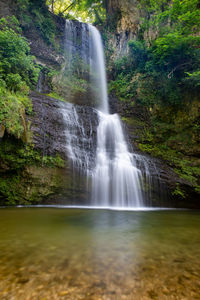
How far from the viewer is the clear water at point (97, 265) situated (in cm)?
124

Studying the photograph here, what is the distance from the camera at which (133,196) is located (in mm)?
6668

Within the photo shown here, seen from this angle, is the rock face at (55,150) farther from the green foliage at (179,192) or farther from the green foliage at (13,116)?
the green foliage at (179,192)

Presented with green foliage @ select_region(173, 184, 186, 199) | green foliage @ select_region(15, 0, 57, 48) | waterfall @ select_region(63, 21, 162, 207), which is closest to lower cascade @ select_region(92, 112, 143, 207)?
waterfall @ select_region(63, 21, 162, 207)

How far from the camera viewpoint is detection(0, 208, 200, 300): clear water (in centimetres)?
124

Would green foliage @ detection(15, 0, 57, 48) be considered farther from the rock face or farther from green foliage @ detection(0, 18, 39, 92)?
the rock face

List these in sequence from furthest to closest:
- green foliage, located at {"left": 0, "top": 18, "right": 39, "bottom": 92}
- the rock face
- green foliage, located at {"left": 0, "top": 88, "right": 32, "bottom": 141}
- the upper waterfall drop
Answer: the upper waterfall drop → green foliage, located at {"left": 0, "top": 18, "right": 39, "bottom": 92} → the rock face → green foliage, located at {"left": 0, "top": 88, "right": 32, "bottom": 141}

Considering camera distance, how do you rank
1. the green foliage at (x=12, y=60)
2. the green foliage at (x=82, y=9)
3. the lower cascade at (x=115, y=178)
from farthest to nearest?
the green foliage at (x=82, y=9) < the green foliage at (x=12, y=60) < the lower cascade at (x=115, y=178)

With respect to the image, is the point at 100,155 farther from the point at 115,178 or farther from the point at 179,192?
the point at 179,192

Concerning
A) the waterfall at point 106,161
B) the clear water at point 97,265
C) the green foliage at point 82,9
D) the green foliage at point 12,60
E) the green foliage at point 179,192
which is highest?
the green foliage at point 82,9

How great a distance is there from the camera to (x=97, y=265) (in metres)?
1.66

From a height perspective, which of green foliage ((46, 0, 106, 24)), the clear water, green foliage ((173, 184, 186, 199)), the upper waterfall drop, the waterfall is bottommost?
the clear water

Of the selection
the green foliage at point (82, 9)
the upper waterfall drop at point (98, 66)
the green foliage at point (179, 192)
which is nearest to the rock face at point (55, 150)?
the green foliage at point (179, 192)

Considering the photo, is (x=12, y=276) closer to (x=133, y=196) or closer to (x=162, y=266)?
(x=162, y=266)

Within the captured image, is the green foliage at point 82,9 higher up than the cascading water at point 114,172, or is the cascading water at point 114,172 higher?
the green foliage at point 82,9
